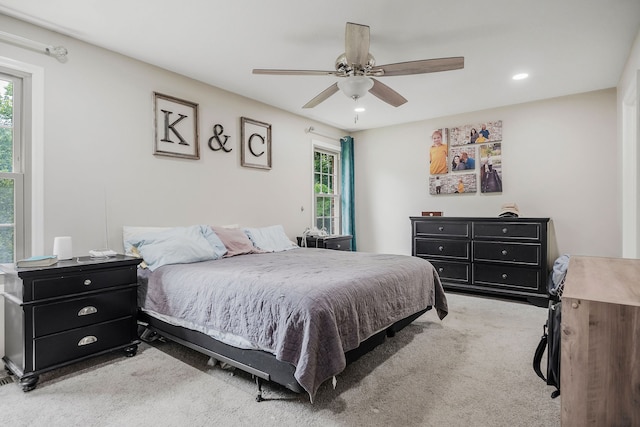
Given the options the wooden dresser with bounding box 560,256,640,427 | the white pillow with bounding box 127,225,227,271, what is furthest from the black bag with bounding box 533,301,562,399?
the white pillow with bounding box 127,225,227,271

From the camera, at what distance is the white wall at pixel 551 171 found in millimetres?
3965

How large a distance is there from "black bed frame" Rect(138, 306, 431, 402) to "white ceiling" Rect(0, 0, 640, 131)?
228 centimetres

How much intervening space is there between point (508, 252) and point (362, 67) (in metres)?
3.05

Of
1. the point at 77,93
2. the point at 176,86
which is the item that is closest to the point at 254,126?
the point at 176,86

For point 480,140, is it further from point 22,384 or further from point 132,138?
point 22,384

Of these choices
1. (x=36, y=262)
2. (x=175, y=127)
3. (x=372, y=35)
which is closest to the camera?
(x=36, y=262)

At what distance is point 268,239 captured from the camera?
12.9 feet

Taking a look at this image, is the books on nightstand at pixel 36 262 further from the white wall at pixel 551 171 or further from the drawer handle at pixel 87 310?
the white wall at pixel 551 171

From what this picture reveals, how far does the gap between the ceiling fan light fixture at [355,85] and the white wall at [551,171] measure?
2.80 meters

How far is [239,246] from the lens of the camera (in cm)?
345

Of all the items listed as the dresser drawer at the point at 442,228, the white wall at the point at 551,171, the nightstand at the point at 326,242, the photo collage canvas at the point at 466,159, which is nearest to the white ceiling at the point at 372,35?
the white wall at the point at 551,171

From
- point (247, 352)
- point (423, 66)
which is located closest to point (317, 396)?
point (247, 352)

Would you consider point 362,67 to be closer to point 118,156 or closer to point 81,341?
point 118,156

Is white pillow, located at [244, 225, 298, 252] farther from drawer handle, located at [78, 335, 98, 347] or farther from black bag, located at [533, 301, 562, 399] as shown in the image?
black bag, located at [533, 301, 562, 399]
